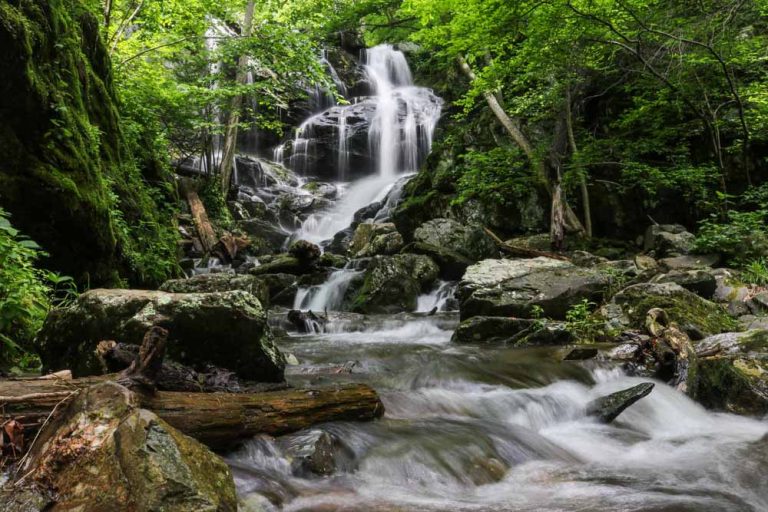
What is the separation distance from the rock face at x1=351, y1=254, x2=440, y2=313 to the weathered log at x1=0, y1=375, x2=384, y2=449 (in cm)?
634

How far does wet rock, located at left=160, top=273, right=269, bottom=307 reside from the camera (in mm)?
7037

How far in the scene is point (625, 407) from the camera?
14.8ft

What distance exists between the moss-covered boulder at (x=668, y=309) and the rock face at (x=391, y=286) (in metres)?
4.27

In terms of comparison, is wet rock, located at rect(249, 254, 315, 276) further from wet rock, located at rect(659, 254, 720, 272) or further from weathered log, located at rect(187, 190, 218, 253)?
wet rock, located at rect(659, 254, 720, 272)

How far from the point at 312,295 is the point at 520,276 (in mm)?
4860

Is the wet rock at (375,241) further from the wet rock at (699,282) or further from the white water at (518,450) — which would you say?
the white water at (518,450)

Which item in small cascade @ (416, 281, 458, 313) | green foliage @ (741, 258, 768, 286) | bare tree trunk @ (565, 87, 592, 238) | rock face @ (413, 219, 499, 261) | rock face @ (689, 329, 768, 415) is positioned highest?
bare tree trunk @ (565, 87, 592, 238)

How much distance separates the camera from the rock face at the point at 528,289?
7922mm

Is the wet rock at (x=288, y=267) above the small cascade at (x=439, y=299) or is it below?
above

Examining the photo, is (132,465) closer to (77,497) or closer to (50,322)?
(77,497)

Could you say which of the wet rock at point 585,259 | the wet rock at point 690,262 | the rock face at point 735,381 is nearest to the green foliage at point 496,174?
the wet rock at point 585,259

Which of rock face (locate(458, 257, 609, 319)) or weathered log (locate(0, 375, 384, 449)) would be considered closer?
weathered log (locate(0, 375, 384, 449))

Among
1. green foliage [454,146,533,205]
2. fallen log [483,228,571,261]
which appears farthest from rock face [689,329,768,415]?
green foliage [454,146,533,205]

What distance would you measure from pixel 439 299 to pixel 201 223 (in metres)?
7.70
